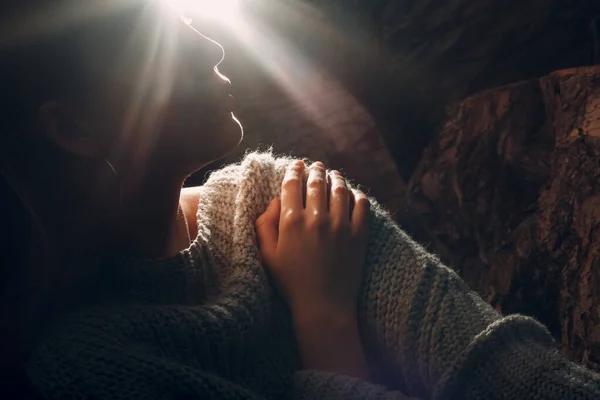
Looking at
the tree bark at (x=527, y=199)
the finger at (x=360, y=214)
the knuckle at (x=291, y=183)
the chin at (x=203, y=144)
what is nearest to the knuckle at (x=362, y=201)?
the finger at (x=360, y=214)

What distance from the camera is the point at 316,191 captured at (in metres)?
1.00

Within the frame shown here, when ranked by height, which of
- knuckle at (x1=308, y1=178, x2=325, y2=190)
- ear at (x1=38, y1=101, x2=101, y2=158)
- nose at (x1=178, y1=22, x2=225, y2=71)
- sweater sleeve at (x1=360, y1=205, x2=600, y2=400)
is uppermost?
nose at (x1=178, y1=22, x2=225, y2=71)

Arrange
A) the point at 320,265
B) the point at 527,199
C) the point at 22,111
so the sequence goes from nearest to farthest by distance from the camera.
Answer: the point at 22,111 < the point at 320,265 < the point at 527,199

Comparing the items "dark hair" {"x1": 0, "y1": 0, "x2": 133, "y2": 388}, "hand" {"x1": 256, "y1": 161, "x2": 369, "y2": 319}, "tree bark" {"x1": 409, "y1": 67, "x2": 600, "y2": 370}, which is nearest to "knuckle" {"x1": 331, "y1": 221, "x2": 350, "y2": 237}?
"hand" {"x1": 256, "y1": 161, "x2": 369, "y2": 319}

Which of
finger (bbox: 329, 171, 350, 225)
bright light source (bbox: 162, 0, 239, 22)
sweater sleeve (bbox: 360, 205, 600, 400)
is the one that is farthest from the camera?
bright light source (bbox: 162, 0, 239, 22)

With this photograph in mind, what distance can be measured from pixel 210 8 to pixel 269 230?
824mm

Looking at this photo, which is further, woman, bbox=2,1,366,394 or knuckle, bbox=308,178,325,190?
knuckle, bbox=308,178,325,190

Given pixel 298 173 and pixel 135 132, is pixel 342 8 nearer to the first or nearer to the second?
pixel 298 173

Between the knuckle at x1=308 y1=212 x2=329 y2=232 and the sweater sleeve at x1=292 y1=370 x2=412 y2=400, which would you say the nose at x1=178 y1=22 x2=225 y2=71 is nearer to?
the knuckle at x1=308 y1=212 x2=329 y2=232

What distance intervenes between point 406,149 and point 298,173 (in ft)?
3.10

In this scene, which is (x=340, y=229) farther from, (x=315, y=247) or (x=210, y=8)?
(x=210, y=8)

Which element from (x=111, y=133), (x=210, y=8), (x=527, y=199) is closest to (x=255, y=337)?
(x=111, y=133)

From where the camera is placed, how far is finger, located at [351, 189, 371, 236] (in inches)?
38.8

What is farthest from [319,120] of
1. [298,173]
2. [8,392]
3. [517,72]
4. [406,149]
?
[8,392]
